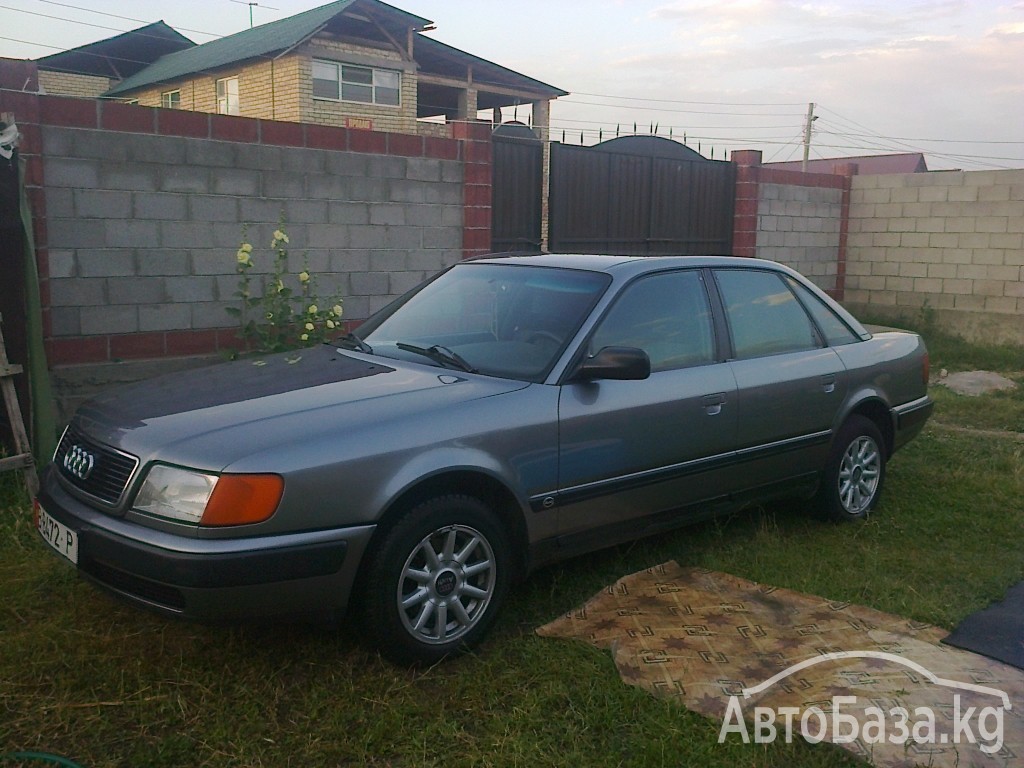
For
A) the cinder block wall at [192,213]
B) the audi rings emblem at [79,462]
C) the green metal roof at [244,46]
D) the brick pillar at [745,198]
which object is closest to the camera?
the audi rings emblem at [79,462]

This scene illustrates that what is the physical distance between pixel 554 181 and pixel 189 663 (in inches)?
284

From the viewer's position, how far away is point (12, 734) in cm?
296

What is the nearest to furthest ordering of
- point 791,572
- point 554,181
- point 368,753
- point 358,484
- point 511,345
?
point 368,753 → point 358,484 → point 511,345 → point 791,572 → point 554,181

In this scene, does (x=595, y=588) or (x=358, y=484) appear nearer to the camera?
(x=358, y=484)

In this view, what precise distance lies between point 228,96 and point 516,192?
20.8m

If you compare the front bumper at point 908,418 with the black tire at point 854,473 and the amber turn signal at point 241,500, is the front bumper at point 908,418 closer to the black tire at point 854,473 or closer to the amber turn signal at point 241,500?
the black tire at point 854,473

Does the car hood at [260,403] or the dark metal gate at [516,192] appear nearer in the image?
the car hood at [260,403]

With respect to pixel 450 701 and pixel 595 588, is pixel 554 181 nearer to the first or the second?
pixel 595 588

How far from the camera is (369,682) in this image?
334cm

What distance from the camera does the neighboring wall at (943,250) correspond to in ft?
40.6

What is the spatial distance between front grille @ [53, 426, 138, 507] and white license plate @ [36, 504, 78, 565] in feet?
0.48

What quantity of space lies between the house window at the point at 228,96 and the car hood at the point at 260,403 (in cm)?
2489

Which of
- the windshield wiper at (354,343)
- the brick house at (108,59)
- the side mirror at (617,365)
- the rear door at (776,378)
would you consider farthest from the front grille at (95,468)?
the brick house at (108,59)

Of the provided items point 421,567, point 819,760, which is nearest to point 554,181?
point 421,567
